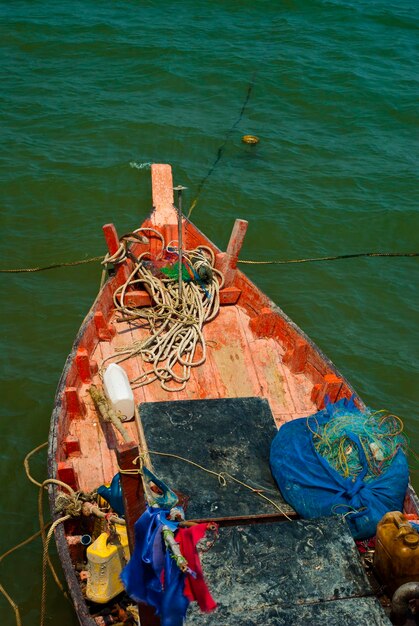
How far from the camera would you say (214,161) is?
14977mm

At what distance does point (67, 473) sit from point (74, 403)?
97 centimetres

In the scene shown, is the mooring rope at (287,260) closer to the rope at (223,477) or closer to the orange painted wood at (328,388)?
the orange painted wood at (328,388)

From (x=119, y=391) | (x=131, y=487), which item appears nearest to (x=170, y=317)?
(x=119, y=391)

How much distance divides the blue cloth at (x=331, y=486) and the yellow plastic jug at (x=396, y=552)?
1.58 ft

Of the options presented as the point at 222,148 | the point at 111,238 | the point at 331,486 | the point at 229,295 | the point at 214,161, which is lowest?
the point at 214,161

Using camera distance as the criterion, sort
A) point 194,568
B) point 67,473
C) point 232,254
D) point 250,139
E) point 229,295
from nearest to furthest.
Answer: point 194,568
point 67,473
point 232,254
point 229,295
point 250,139

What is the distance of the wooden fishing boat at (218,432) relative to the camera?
399 cm

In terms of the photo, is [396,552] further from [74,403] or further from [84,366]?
[84,366]

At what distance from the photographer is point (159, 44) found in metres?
19.5

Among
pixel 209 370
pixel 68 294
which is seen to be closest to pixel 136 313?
pixel 209 370

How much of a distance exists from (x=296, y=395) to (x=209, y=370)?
113 cm

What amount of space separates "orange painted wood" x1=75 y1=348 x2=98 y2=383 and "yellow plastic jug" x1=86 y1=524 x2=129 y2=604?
2277mm

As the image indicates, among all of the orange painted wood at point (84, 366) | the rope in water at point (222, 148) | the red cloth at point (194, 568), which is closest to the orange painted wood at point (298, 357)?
the orange painted wood at point (84, 366)

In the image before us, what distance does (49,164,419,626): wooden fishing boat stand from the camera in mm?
3990
